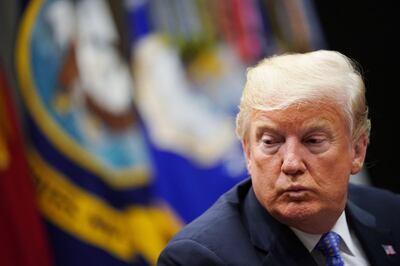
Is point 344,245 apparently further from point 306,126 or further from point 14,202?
point 14,202

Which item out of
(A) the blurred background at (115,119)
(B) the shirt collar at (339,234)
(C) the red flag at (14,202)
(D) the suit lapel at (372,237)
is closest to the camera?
(B) the shirt collar at (339,234)

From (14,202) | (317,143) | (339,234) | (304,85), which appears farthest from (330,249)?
(14,202)

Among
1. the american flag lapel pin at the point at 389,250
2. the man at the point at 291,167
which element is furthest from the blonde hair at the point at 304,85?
the american flag lapel pin at the point at 389,250

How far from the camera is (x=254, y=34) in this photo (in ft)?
15.3

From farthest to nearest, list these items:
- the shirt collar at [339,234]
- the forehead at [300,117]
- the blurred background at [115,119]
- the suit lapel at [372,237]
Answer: the blurred background at [115,119] < the suit lapel at [372,237] < the shirt collar at [339,234] < the forehead at [300,117]

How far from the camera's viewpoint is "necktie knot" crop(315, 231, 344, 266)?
1.79 metres

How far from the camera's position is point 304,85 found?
1656 millimetres

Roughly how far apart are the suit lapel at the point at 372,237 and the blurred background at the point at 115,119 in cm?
184

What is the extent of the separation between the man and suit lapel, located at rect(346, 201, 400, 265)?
0.29 ft

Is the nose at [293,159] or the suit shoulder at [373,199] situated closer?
the nose at [293,159]

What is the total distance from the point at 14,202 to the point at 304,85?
206cm

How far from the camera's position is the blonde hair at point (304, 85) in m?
1.66

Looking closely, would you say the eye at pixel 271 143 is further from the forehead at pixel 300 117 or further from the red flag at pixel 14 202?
the red flag at pixel 14 202

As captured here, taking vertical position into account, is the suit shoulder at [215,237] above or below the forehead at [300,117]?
below
